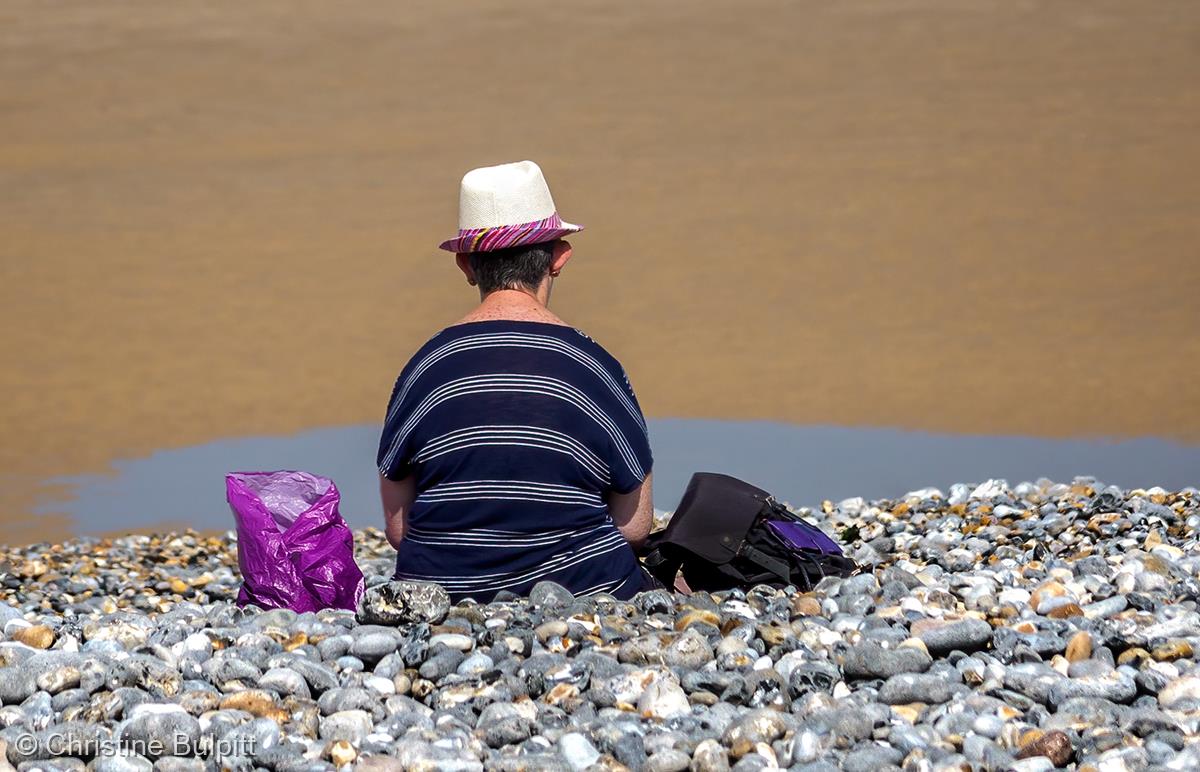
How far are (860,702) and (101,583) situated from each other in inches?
225

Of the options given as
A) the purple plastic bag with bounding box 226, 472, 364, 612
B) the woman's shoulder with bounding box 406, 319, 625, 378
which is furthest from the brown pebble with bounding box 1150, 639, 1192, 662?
the purple plastic bag with bounding box 226, 472, 364, 612

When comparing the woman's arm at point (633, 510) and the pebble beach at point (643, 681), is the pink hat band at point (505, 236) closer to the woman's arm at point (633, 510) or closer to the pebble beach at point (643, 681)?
the woman's arm at point (633, 510)

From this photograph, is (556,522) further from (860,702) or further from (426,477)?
(860,702)

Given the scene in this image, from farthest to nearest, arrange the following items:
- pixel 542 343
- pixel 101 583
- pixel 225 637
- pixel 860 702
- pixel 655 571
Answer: pixel 101 583 → pixel 655 571 → pixel 542 343 → pixel 225 637 → pixel 860 702

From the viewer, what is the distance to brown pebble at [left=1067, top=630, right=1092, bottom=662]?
4.07 m

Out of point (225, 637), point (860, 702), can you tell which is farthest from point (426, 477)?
point (860, 702)

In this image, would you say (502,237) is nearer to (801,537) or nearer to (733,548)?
(733,548)

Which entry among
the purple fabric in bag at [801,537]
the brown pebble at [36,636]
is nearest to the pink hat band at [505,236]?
the purple fabric in bag at [801,537]

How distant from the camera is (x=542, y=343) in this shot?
186 inches

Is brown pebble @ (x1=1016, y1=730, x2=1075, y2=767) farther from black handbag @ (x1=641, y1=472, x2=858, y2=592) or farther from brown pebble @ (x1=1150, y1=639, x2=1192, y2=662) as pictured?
black handbag @ (x1=641, y1=472, x2=858, y2=592)

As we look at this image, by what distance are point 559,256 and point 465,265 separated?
→ 0.33m

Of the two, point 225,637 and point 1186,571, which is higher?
point 1186,571

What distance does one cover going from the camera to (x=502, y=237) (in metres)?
4.76

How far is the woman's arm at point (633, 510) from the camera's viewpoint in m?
4.94
